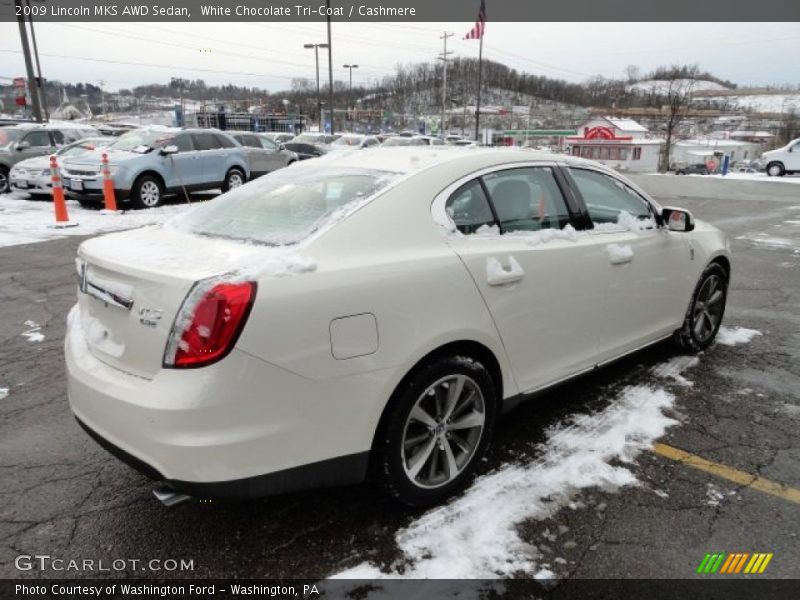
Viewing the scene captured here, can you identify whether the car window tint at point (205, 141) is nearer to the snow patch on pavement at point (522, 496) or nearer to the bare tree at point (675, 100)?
the snow patch on pavement at point (522, 496)

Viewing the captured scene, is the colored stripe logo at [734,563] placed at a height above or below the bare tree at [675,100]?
below

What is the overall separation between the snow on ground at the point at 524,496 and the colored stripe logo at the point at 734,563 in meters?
0.55

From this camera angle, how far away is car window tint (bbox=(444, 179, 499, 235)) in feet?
9.18

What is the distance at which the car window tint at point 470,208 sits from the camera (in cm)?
280

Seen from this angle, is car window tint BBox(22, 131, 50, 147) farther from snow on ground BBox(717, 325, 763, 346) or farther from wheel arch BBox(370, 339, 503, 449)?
snow on ground BBox(717, 325, 763, 346)

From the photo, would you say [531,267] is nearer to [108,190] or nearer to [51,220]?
[108,190]

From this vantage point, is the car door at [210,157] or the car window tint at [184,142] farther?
the car door at [210,157]

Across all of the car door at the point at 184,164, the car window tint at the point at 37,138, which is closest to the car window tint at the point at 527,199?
the car door at the point at 184,164

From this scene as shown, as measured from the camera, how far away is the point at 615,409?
369 centimetres

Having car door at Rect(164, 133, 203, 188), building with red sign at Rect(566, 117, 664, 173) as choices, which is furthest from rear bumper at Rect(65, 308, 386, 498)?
building with red sign at Rect(566, 117, 664, 173)

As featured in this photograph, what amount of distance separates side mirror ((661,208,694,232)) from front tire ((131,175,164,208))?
11122mm

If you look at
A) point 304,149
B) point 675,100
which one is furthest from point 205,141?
point 675,100

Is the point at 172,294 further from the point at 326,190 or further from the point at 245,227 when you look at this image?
the point at 326,190

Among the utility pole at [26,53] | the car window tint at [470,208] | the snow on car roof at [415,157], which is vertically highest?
the utility pole at [26,53]
